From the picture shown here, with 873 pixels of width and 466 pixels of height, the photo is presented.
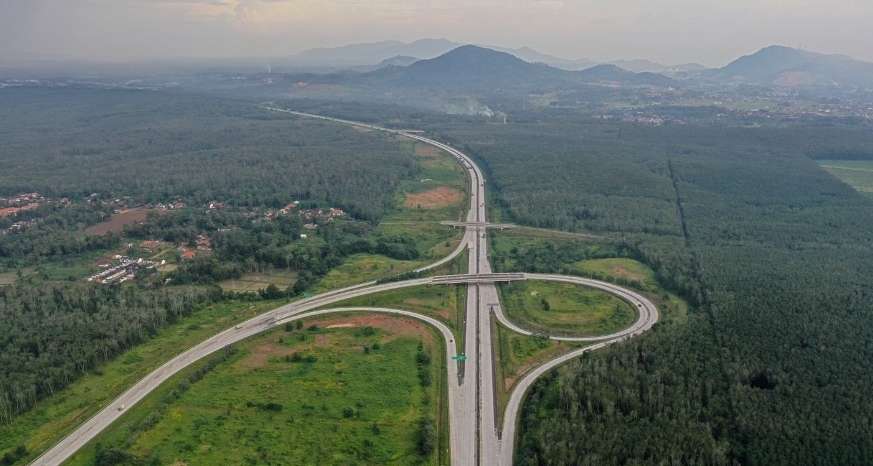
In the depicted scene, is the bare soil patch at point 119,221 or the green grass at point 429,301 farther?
the bare soil patch at point 119,221

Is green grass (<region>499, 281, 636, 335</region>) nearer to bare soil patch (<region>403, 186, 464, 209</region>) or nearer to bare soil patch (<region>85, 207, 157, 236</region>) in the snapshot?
bare soil patch (<region>403, 186, 464, 209</region>)

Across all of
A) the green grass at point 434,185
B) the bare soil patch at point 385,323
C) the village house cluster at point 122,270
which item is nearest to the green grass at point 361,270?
the bare soil patch at point 385,323

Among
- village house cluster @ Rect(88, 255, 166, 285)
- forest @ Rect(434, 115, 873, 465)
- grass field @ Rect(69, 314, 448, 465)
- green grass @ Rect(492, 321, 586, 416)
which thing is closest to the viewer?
forest @ Rect(434, 115, 873, 465)

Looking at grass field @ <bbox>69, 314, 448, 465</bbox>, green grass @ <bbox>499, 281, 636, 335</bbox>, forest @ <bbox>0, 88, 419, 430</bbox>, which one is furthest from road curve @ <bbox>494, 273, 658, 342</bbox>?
forest @ <bbox>0, 88, 419, 430</bbox>

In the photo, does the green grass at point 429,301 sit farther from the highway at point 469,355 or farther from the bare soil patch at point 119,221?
the bare soil patch at point 119,221

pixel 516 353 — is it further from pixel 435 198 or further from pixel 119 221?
pixel 119 221

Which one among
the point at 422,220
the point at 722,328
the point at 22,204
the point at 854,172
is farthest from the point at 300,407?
the point at 854,172
